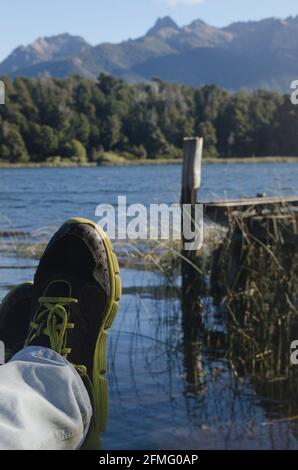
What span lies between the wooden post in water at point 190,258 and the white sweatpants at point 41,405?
371 cm

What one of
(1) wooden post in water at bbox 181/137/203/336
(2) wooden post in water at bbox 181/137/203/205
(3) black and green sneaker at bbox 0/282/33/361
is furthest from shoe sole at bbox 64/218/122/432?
(2) wooden post in water at bbox 181/137/203/205

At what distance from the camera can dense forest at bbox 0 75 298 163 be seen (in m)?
64.1

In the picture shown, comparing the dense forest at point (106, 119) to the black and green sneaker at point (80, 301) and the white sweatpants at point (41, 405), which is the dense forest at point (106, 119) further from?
the white sweatpants at point (41, 405)

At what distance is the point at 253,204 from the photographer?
7340 mm

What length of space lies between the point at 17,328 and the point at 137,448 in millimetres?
952

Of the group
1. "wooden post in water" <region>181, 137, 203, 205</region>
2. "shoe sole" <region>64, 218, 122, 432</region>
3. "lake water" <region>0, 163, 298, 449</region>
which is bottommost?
"lake water" <region>0, 163, 298, 449</region>

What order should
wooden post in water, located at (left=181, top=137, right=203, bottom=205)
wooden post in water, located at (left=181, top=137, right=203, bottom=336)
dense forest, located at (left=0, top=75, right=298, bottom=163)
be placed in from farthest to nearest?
dense forest, located at (left=0, top=75, right=298, bottom=163)
wooden post in water, located at (left=181, top=137, right=203, bottom=205)
wooden post in water, located at (left=181, top=137, right=203, bottom=336)

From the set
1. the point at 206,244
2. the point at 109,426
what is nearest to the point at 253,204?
the point at 206,244

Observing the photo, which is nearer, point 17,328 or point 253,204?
point 17,328

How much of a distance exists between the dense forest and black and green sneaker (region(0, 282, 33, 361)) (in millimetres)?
50480

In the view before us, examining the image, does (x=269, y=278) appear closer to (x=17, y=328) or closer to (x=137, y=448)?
(x=137, y=448)

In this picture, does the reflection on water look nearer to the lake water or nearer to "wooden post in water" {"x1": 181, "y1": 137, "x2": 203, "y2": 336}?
the lake water

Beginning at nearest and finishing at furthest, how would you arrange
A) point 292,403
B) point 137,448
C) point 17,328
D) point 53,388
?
point 53,388, point 17,328, point 137,448, point 292,403

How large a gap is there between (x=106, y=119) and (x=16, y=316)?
73.5m
